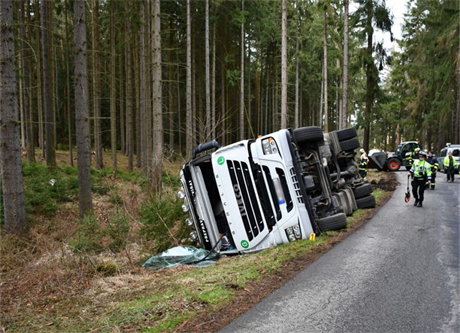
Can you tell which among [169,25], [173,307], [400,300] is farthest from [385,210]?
[169,25]

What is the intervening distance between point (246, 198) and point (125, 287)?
2830 mm

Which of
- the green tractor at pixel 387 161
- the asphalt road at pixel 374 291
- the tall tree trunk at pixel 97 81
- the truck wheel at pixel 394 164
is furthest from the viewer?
the truck wheel at pixel 394 164

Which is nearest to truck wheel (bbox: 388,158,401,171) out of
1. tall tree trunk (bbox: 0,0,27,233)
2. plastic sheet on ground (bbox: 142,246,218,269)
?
plastic sheet on ground (bbox: 142,246,218,269)

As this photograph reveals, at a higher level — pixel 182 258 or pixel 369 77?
pixel 369 77

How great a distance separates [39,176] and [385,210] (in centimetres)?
1200

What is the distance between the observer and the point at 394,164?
24562 mm

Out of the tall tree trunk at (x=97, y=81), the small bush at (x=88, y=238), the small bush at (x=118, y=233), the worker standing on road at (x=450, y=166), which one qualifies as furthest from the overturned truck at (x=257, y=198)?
the worker standing on road at (x=450, y=166)

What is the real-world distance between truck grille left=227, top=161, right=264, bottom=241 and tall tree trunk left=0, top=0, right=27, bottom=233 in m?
4.80

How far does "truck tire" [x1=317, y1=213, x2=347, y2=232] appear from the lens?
8.08 metres

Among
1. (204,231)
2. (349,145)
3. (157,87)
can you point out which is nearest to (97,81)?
(157,87)

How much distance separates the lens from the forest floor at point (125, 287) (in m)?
4.45

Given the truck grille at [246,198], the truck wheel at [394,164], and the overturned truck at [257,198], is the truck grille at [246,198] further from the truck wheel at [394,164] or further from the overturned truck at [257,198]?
the truck wheel at [394,164]

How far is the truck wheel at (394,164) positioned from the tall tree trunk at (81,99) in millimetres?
20186

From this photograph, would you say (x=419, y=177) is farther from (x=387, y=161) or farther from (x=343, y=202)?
(x=387, y=161)
